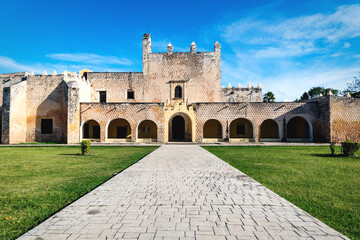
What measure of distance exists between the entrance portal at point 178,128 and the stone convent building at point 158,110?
0.35ft

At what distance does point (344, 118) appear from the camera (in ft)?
68.6

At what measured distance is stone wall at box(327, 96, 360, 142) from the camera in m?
20.7

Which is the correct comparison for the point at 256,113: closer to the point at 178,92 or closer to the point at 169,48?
the point at 178,92

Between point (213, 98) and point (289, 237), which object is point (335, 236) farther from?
point (213, 98)

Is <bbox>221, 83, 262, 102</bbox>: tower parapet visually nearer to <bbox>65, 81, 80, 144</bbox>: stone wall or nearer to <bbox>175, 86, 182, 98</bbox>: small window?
<bbox>175, 86, 182, 98</bbox>: small window

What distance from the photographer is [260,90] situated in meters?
27.5

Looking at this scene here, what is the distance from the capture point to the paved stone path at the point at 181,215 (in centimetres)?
286

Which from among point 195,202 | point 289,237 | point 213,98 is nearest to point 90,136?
point 213,98

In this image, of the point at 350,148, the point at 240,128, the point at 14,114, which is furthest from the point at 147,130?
the point at 350,148

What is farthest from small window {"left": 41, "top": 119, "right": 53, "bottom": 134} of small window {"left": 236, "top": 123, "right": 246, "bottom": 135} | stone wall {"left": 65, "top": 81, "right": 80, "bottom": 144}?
small window {"left": 236, "top": 123, "right": 246, "bottom": 135}

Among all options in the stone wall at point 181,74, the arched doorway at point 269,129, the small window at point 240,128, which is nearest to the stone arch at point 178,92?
the stone wall at point 181,74

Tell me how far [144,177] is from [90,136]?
777 inches

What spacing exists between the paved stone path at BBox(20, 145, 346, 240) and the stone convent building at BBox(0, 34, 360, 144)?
55.3 ft

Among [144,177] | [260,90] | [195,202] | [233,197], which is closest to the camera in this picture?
[195,202]
